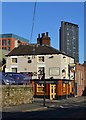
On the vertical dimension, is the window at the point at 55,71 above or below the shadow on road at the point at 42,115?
above

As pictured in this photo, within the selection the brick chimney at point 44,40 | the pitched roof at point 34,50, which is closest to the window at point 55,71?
the pitched roof at point 34,50

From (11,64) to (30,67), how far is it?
3.55 meters

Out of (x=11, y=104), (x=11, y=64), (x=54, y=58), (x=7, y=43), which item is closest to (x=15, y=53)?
(x=11, y=64)

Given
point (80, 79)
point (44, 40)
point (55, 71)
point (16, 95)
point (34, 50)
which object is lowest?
point (16, 95)

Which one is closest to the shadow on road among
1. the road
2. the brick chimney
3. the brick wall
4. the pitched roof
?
the road

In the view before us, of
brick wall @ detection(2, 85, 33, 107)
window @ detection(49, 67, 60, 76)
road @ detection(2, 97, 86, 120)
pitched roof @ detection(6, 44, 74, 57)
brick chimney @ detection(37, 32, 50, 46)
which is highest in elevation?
brick chimney @ detection(37, 32, 50, 46)

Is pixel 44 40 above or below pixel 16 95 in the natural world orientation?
above

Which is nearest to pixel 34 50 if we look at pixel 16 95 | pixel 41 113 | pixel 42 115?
pixel 16 95

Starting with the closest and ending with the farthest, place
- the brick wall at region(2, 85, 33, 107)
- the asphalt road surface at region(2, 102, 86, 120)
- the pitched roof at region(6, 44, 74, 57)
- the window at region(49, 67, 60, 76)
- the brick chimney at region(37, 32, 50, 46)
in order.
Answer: the asphalt road surface at region(2, 102, 86, 120), the brick wall at region(2, 85, 33, 107), the window at region(49, 67, 60, 76), the pitched roof at region(6, 44, 74, 57), the brick chimney at region(37, 32, 50, 46)

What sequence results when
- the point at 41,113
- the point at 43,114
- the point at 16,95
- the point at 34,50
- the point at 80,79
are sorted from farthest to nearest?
the point at 80,79 < the point at 34,50 < the point at 16,95 < the point at 41,113 < the point at 43,114

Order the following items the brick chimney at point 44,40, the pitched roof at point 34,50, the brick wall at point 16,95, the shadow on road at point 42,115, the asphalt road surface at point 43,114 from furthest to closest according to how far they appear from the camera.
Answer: the brick chimney at point 44,40
the pitched roof at point 34,50
the brick wall at point 16,95
the asphalt road surface at point 43,114
the shadow on road at point 42,115

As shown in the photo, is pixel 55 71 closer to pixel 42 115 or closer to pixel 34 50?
pixel 34 50

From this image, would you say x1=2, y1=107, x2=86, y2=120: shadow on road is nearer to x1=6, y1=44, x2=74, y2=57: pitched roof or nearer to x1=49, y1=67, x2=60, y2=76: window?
x1=49, y1=67, x2=60, y2=76: window

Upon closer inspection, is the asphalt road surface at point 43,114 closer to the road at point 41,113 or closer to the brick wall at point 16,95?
the road at point 41,113
